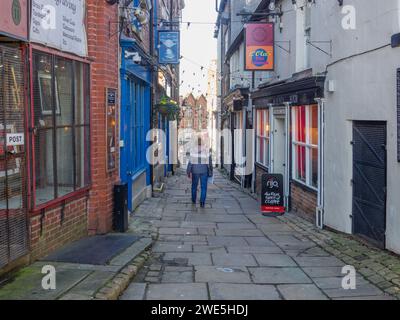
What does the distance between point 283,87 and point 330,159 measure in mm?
3311

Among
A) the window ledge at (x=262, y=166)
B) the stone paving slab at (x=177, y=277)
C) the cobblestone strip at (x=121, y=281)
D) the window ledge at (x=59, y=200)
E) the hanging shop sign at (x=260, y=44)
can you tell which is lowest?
the stone paving slab at (x=177, y=277)

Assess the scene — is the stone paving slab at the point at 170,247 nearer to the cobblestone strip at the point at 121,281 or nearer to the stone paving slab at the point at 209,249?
the stone paving slab at the point at 209,249

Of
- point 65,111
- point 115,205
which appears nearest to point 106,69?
point 65,111

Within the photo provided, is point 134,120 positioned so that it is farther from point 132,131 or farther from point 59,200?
point 59,200

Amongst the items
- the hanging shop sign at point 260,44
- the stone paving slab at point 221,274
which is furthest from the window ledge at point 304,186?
the stone paving slab at point 221,274

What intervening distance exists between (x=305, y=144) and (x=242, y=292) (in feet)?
21.0

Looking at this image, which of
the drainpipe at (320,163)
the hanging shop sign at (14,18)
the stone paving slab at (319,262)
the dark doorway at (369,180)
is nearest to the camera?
→ the hanging shop sign at (14,18)

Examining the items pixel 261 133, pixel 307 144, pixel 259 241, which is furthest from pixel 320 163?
pixel 261 133

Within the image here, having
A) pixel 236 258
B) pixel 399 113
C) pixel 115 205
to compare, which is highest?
pixel 399 113

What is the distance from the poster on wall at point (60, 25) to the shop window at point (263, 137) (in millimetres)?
8734

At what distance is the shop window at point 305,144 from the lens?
11055 millimetres

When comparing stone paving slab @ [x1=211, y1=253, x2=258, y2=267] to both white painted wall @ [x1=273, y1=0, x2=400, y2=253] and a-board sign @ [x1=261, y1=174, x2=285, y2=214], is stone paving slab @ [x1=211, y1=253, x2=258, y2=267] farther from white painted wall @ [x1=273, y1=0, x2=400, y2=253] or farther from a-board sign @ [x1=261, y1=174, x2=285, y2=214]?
a-board sign @ [x1=261, y1=174, x2=285, y2=214]

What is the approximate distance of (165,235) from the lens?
9211 mm
